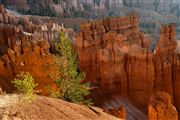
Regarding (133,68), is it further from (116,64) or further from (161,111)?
(161,111)

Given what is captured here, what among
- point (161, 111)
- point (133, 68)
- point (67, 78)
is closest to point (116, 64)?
point (133, 68)

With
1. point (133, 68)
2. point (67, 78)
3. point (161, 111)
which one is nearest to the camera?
point (161, 111)

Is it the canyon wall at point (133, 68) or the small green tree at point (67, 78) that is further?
the canyon wall at point (133, 68)

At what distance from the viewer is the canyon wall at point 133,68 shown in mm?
28484

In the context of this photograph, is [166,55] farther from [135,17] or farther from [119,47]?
[135,17]

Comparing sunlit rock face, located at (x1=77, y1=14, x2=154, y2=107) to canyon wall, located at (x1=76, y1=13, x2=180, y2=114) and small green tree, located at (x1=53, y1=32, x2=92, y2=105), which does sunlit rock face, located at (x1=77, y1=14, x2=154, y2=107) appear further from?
small green tree, located at (x1=53, y1=32, x2=92, y2=105)

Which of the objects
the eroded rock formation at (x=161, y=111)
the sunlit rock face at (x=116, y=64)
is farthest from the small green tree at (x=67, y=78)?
the sunlit rock face at (x=116, y=64)

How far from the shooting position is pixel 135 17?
3541 centimetres

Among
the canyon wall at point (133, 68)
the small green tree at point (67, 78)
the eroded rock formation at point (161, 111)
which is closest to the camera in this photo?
the eroded rock formation at point (161, 111)

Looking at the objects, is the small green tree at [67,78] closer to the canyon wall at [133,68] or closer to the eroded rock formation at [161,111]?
the eroded rock formation at [161,111]

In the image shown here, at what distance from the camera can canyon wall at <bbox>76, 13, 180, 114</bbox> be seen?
28.5 m

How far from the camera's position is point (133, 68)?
28875mm

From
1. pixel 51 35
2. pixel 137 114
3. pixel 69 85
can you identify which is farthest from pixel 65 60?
pixel 51 35

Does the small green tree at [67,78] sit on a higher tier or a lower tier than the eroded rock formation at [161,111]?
higher
